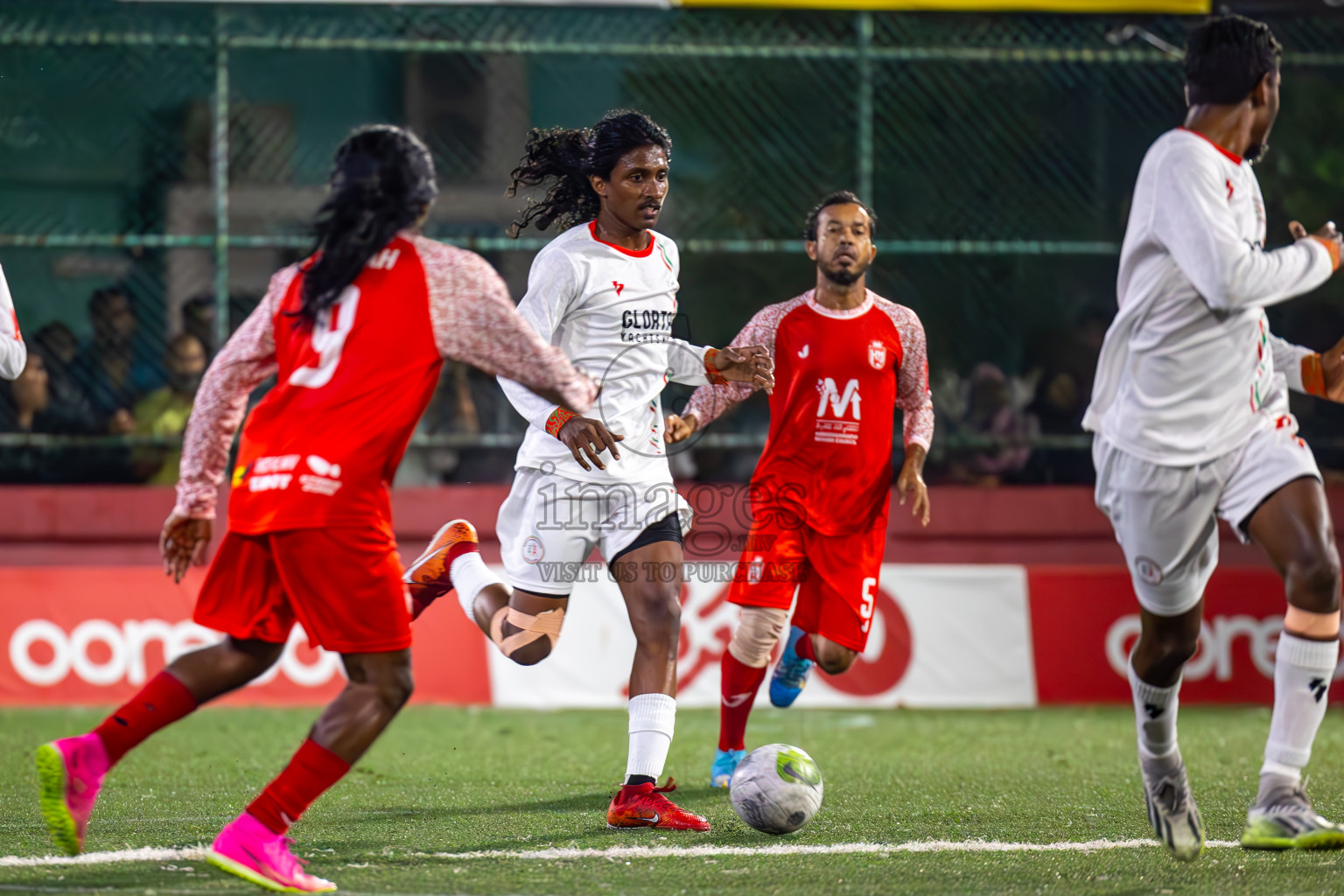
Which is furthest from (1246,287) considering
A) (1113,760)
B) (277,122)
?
(277,122)

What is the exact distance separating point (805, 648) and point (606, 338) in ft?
5.74

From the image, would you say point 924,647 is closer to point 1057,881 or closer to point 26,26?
point 1057,881

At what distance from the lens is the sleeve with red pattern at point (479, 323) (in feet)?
13.2

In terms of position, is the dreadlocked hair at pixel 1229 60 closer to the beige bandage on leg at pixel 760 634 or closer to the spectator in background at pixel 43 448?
the beige bandage on leg at pixel 760 634

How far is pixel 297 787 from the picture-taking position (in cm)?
397

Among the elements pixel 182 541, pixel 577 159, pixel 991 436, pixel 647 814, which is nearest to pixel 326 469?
pixel 182 541

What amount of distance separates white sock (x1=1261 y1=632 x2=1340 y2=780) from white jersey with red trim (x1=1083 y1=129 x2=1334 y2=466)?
651 mm

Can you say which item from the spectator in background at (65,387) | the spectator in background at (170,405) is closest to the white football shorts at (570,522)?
the spectator in background at (170,405)

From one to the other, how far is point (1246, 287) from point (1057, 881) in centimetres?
173

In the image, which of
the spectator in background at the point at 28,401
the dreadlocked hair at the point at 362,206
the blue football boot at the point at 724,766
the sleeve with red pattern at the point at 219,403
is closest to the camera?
the dreadlocked hair at the point at 362,206

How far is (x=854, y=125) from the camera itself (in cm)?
1098

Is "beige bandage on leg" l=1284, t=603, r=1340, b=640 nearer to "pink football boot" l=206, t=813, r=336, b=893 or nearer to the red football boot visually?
the red football boot

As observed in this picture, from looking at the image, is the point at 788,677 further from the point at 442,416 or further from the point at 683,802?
the point at 442,416

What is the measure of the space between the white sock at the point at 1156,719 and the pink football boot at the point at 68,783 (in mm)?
2983
